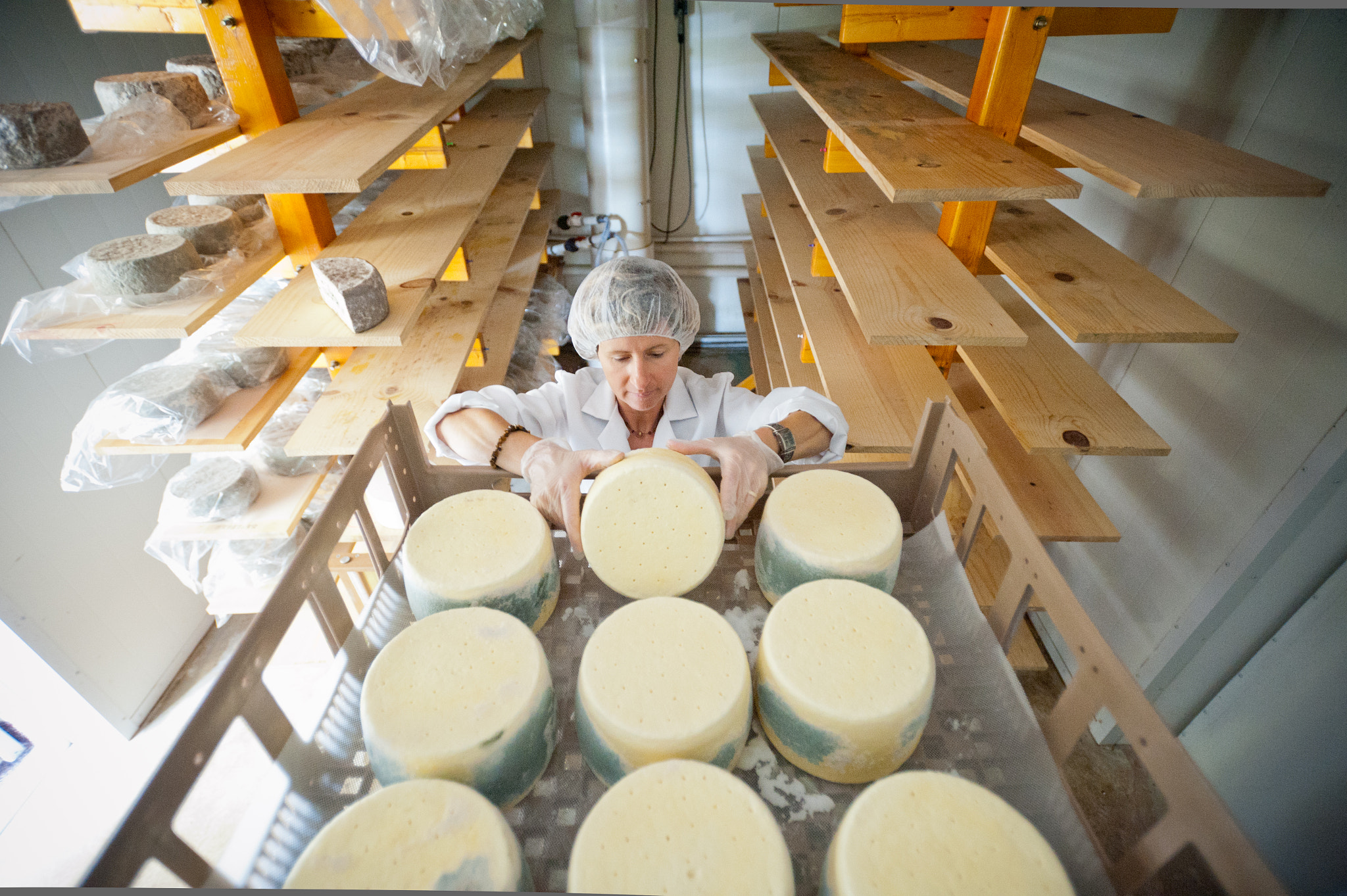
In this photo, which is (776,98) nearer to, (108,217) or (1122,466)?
(1122,466)

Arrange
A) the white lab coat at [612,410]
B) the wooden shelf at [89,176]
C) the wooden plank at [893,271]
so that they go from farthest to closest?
the white lab coat at [612,410] → the wooden plank at [893,271] → the wooden shelf at [89,176]

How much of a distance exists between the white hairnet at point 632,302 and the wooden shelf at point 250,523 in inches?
42.3

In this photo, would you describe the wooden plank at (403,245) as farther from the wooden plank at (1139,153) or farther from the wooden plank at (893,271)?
the wooden plank at (1139,153)

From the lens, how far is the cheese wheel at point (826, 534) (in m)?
0.93

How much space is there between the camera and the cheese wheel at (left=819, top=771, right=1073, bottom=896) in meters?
0.61

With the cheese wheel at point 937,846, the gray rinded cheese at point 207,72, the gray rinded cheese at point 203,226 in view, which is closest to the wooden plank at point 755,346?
the gray rinded cheese at point 203,226

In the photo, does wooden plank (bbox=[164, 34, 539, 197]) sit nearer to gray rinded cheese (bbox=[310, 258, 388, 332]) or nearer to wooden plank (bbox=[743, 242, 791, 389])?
gray rinded cheese (bbox=[310, 258, 388, 332])

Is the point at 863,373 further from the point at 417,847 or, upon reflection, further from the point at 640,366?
the point at 417,847

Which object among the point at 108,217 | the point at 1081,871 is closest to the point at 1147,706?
the point at 1081,871

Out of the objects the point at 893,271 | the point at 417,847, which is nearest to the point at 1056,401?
the point at 893,271

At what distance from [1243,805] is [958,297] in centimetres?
135

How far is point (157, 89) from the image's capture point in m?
1.46

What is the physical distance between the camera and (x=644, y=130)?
3.26 metres

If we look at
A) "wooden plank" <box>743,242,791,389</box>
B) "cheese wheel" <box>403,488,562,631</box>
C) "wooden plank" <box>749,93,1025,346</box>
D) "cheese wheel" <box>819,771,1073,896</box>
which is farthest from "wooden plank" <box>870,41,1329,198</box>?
"wooden plank" <box>743,242,791,389</box>
